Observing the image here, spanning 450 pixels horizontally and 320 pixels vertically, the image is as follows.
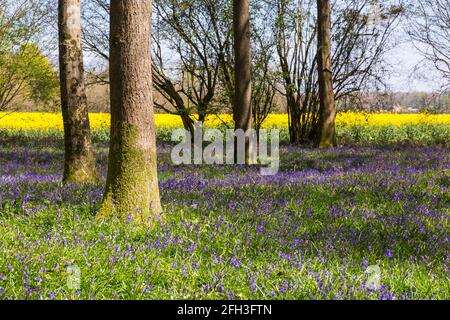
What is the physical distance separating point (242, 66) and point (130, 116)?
268 inches

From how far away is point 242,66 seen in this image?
12.3 meters

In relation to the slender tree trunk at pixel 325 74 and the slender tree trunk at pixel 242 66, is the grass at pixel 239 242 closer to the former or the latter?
the slender tree trunk at pixel 242 66

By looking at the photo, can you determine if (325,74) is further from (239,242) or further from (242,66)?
(239,242)

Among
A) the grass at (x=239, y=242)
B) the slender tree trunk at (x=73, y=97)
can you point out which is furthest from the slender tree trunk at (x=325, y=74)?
the slender tree trunk at (x=73, y=97)

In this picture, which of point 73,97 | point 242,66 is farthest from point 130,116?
point 242,66

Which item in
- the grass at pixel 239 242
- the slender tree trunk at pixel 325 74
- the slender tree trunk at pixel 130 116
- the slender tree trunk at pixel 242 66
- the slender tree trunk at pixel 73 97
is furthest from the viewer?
the slender tree trunk at pixel 325 74

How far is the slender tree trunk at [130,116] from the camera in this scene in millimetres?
5820

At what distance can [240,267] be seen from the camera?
4422mm

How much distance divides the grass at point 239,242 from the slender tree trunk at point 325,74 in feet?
25.5

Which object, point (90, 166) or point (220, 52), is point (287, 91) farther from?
point (90, 166)

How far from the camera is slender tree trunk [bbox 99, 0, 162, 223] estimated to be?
582 cm
